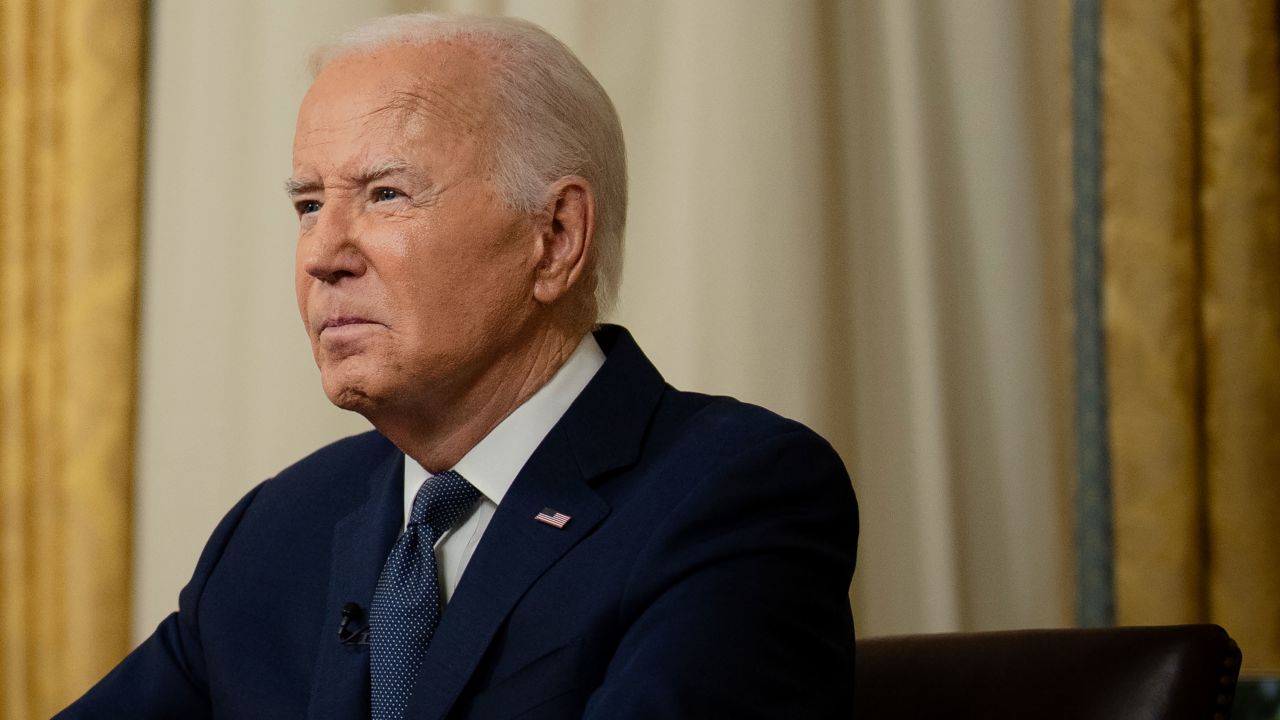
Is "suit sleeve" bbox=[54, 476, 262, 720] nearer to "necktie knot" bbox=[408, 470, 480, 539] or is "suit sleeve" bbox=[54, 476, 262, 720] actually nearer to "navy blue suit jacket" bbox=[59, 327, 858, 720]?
"navy blue suit jacket" bbox=[59, 327, 858, 720]

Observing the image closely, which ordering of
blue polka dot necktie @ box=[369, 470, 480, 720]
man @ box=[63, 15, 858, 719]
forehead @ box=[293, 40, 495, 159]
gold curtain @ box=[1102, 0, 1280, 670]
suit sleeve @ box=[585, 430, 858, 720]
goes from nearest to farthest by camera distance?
suit sleeve @ box=[585, 430, 858, 720], man @ box=[63, 15, 858, 719], blue polka dot necktie @ box=[369, 470, 480, 720], forehead @ box=[293, 40, 495, 159], gold curtain @ box=[1102, 0, 1280, 670]

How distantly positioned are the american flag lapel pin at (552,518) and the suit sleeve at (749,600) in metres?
0.15

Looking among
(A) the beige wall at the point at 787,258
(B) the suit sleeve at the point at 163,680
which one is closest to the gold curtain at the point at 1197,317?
(A) the beige wall at the point at 787,258

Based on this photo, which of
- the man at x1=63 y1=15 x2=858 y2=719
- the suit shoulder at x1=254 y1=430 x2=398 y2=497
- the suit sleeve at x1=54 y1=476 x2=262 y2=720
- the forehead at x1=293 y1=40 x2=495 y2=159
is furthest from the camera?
the suit shoulder at x1=254 y1=430 x2=398 y2=497

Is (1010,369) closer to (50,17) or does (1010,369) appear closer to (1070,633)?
(1070,633)

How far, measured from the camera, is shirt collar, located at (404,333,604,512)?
1.74m

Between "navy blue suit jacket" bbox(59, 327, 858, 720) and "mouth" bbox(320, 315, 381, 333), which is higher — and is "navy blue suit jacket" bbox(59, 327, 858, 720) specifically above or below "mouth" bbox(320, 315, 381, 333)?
below

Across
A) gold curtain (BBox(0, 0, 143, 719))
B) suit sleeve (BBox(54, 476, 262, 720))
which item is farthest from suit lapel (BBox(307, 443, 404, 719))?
gold curtain (BBox(0, 0, 143, 719))

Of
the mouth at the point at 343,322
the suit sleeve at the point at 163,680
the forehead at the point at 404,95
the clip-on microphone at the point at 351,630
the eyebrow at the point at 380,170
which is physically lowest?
the suit sleeve at the point at 163,680

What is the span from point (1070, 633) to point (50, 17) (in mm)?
2275

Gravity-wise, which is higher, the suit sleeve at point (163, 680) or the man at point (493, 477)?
the man at point (493, 477)

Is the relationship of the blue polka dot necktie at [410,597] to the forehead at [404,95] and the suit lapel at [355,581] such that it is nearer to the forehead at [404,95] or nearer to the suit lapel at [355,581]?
the suit lapel at [355,581]

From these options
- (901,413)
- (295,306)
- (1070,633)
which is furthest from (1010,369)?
(295,306)

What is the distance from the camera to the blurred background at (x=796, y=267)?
8.83 ft
